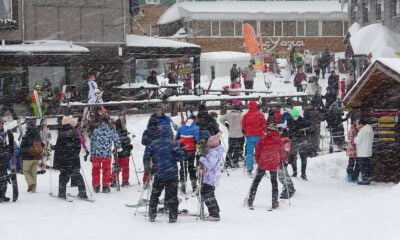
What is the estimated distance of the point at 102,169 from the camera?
1385 cm

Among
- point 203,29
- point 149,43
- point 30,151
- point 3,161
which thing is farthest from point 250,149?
point 203,29

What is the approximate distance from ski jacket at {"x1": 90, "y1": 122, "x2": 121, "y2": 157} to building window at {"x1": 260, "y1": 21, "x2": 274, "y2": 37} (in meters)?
35.6

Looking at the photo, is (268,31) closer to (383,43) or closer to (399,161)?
(383,43)

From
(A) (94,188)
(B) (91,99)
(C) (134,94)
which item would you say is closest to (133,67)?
(C) (134,94)

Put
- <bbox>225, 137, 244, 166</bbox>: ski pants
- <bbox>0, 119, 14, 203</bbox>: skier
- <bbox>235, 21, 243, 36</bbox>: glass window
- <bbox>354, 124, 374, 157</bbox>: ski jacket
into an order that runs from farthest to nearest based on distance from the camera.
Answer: <bbox>235, 21, 243, 36</bbox>: glass window < <bbox>225, 137, 244, 166</bbox>: ski pants < <bbox>354, 124, 374, 157</bbox>: ski jacket < <bbox>0, 119, 14, 203</bbox>: skier

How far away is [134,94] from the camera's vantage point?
26.0 m

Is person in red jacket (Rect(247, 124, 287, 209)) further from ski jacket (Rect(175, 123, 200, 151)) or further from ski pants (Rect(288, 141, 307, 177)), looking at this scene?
ski pants (Rect(288, 141, 307, 177))

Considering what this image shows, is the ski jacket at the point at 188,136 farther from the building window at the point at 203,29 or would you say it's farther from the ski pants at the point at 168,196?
the building window at the point at 203,29

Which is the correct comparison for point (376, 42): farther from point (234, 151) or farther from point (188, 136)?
point (188, 136)

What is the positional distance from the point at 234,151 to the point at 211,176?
18.8ft

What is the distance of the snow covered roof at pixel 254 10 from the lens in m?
47.1

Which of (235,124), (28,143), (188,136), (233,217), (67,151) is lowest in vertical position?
(233,217)

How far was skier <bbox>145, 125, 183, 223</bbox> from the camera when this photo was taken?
10688 mm

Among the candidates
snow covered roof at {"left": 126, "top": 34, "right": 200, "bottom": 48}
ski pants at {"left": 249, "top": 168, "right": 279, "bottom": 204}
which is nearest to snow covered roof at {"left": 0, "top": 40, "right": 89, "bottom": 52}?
snow covered roof at {"left": 126, "top": 34, "right": 200, "bottom": 48}
